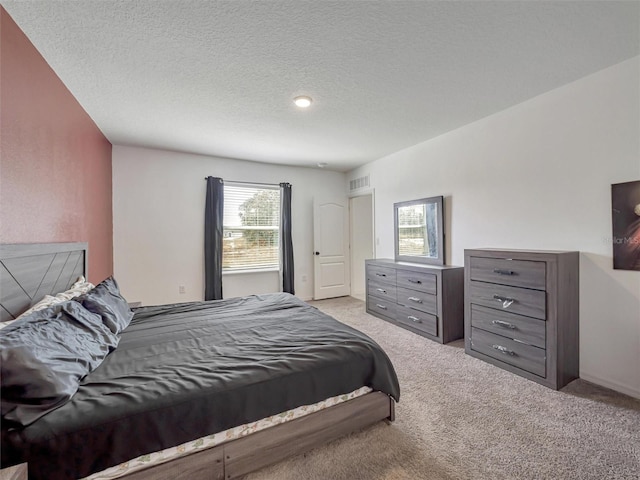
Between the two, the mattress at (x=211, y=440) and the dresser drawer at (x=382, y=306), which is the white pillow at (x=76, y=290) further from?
the dresser drawer at (x=382, y=306)

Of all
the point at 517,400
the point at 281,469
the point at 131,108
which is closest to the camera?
the point at 281,469

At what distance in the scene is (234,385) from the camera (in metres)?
1.36

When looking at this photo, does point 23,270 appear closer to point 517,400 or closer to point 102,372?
point 102,372

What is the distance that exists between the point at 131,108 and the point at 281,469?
325 cm

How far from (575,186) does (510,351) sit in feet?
4.97

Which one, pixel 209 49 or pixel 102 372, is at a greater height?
pixel 209 49

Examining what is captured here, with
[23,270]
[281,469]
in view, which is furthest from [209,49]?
[281,469]

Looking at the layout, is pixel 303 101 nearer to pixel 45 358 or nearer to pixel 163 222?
pixel 45 358

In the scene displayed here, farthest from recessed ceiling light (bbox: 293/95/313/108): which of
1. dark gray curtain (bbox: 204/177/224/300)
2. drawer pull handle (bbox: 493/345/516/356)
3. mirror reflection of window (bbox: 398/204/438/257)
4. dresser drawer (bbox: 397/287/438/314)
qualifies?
drawer pull handle (bbox: 493/345/516/356)

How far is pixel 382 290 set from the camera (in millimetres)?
4012

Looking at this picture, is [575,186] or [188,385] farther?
[575,186]

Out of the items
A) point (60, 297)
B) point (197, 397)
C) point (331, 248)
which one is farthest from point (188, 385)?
point (331, 248)

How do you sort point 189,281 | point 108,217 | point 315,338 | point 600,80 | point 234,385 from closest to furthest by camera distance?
point 234,385
point 315,338
point 600,80
point 108,217
point 189,281

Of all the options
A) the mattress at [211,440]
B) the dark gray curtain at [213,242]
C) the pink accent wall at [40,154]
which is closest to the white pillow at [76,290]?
the pink accent wall at [40,154]
